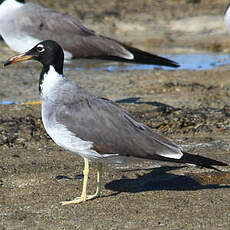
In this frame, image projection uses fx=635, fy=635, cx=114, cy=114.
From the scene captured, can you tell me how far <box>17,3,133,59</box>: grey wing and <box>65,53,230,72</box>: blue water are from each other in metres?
2.00

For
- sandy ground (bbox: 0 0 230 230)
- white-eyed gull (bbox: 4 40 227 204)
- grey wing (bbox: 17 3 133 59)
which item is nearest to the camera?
sandy ground (bbox: 0 0 230 230)

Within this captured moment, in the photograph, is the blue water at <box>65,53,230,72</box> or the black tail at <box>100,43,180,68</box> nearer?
the black tail at <box>100,43,180,68</box>

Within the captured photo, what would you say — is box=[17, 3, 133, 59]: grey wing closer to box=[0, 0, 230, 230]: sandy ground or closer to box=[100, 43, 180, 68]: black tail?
box=[100, 43, 180, 68]: black tail

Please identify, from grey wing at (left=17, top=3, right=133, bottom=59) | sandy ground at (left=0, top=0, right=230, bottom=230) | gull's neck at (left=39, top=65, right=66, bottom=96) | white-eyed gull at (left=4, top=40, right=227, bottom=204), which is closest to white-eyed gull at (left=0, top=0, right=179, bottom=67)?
grey wing at (left=17, top=3, right=133, bottom=59)

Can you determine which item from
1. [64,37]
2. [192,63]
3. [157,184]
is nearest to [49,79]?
[157,184]

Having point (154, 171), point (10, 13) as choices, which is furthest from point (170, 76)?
point (154, 171)

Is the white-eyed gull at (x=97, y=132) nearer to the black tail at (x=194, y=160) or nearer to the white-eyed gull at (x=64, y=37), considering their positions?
the black tail at (x=194, y=160)

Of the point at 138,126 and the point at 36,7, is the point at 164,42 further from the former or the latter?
the point at 138,126

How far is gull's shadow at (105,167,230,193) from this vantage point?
5.61 metres

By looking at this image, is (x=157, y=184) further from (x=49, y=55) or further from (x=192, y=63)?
(x=192, y=63)

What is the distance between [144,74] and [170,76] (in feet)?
1.62

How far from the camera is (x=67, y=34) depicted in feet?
29.4

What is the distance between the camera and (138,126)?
17.5ft

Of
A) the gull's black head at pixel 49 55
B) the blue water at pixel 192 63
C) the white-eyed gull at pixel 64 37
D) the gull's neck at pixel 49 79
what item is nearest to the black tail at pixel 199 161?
the gull's neck at pixel 49 79
